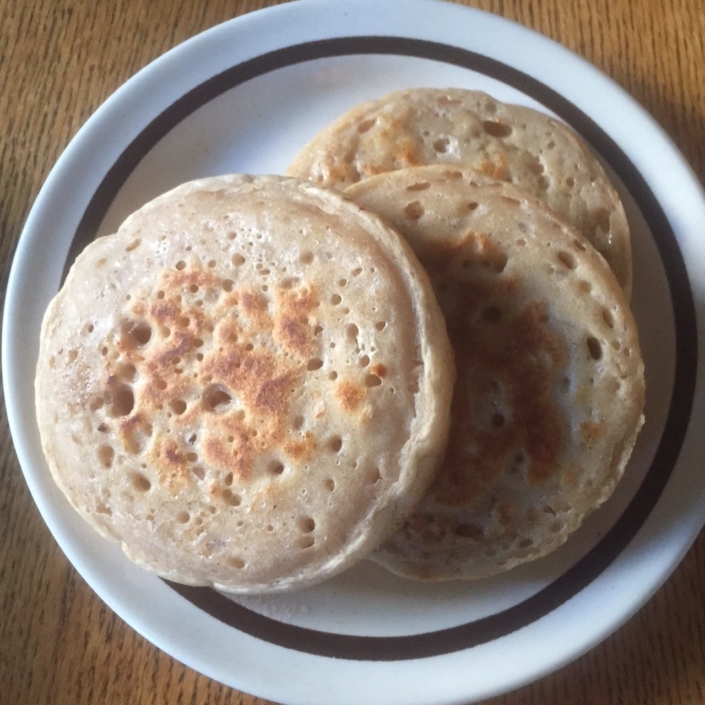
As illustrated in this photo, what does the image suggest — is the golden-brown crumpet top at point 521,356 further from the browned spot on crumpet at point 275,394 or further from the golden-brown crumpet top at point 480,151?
the browned spot on crumpet at point 275,394

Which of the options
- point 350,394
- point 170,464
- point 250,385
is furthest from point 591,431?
point 170,464

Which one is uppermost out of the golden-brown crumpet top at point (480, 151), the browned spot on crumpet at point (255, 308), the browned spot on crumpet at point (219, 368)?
the golden-brown crumpet top at point (480, 151)

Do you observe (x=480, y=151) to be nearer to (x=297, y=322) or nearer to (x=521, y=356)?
(x=521, y=356)

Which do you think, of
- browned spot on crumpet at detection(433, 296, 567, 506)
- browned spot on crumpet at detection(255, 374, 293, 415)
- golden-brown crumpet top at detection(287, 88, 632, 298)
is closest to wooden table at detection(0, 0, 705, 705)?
golden-brown crumpet top at detection(287, 88, 632, 298)

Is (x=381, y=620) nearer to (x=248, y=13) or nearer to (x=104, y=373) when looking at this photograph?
(x=104, y=373)

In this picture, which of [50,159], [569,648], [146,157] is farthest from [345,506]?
[50,159]

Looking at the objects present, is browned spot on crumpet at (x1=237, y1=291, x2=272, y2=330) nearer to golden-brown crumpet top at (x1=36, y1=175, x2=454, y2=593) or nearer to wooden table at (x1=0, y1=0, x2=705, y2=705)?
golden-brown crumpet top at (x1=36, y1=175, x2=454, y2=593)

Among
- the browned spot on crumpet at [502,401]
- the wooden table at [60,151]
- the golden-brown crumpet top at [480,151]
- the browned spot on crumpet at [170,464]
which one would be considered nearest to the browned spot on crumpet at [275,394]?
the browned spot on crumpet at [170,464]
